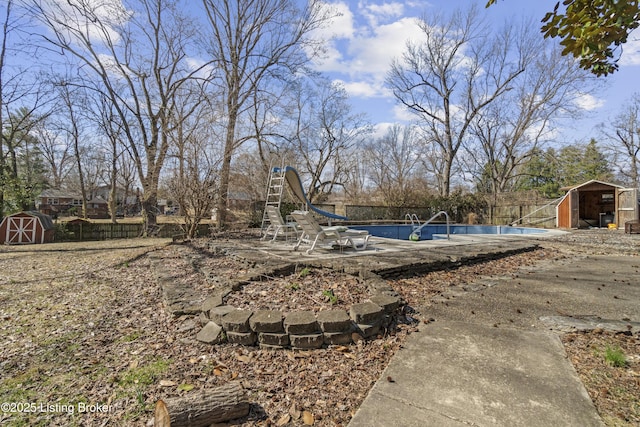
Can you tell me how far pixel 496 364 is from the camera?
217 centimetres

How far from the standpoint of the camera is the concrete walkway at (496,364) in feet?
5.42

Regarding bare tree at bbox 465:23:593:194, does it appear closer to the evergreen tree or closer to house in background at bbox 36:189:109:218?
the evergreen tree

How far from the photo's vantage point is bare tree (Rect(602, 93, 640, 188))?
24.6 metres

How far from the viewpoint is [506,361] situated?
7.27 ft

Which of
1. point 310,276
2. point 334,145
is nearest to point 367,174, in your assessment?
point 334,145

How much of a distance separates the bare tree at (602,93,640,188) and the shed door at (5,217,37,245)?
39.6 meters

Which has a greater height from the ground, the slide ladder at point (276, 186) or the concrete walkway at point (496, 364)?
the slide ladder at point (276, 186)

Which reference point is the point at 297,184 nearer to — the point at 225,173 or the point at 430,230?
the point at 225,173

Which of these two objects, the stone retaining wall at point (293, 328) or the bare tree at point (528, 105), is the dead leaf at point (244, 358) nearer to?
the stone retaining wall at point (293, 328)

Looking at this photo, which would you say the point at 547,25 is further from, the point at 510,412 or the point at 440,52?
the point at 440,52

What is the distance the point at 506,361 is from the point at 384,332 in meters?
0.97

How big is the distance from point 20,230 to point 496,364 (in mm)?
14456

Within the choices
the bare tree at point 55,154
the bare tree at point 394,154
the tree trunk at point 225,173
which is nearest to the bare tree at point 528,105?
the bare tree at point 394,154

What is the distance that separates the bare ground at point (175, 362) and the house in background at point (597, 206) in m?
14.8
